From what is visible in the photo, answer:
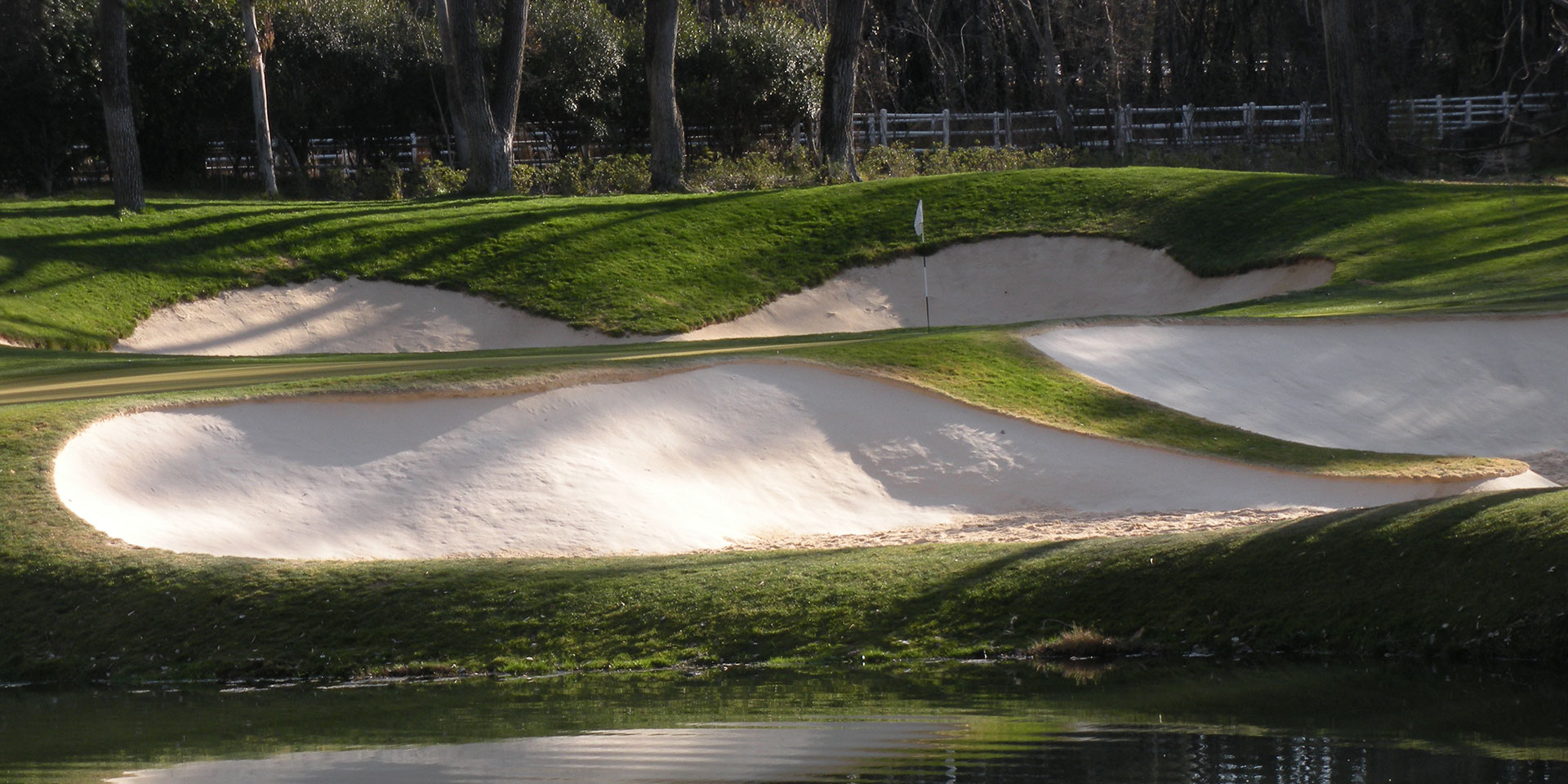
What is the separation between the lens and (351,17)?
3956 centimetres

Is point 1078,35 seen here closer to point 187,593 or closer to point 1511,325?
point 1511,325

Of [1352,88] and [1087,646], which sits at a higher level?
[1352,88]

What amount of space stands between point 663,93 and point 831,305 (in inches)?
322

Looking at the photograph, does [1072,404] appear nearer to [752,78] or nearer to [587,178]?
[587,178]

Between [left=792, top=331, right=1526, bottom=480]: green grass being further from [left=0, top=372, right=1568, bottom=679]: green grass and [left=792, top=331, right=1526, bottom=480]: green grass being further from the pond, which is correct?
the pond

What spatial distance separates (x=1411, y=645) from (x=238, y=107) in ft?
124

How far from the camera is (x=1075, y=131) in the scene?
148ft

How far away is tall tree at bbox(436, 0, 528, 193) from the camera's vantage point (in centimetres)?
A: 2928

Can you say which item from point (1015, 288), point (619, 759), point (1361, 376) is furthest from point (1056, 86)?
point (619, 759)

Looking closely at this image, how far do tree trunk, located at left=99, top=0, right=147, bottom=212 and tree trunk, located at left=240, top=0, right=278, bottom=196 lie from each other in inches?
382

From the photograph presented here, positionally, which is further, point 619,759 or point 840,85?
point 840,85

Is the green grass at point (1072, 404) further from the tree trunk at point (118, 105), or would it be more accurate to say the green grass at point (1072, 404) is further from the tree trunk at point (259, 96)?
the tree trunk at point (259, 96)

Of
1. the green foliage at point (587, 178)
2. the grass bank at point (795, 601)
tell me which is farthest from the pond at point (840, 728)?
the green foliage at point (587, 178)

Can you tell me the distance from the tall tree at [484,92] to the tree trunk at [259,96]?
5.83m
